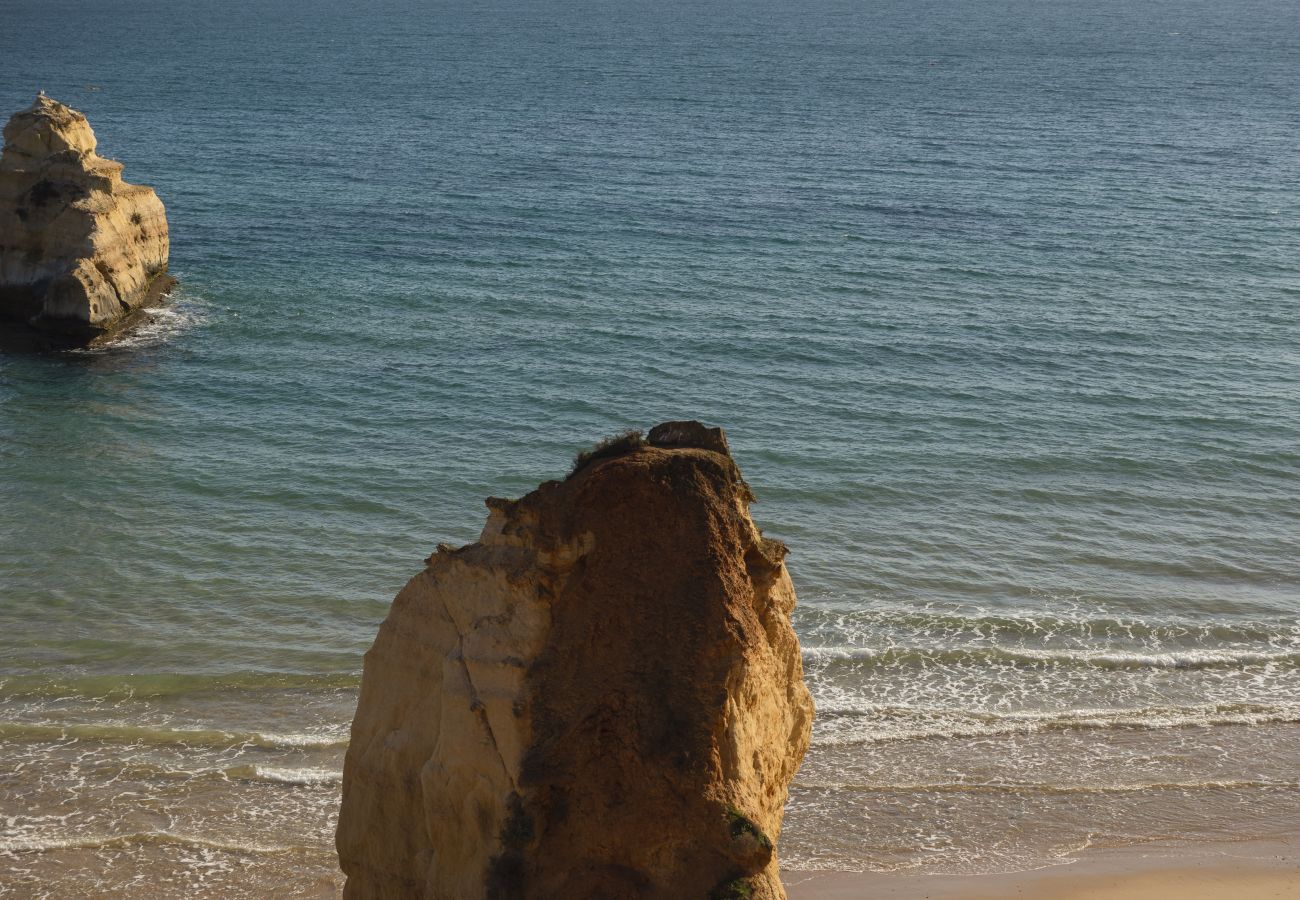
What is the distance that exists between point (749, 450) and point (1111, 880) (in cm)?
1798

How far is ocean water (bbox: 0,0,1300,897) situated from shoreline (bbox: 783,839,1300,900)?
1.55ft

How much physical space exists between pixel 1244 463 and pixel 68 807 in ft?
92.2

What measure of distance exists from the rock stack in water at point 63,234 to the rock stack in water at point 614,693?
1328 inches

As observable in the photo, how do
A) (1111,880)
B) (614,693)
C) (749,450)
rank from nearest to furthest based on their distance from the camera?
(614,693), (1111,880), (749,450)

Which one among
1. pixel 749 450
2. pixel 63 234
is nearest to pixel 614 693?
pixel 749 450

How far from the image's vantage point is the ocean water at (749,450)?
67.4 feet

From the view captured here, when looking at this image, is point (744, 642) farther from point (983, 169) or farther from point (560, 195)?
point (983, 169)

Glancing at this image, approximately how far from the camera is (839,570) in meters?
28.4

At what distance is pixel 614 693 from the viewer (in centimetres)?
1152

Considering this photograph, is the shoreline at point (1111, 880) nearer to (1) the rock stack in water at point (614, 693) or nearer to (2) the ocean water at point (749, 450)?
(2) the ocean water at point (749, 450)

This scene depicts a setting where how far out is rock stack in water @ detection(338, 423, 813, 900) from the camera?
11.3m

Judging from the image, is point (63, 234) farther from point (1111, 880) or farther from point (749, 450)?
point (1111, 880)

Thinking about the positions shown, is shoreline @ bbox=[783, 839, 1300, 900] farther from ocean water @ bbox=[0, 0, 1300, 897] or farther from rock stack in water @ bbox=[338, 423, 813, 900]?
rock stack in water @ bbox=[338, 423, 813, 900]

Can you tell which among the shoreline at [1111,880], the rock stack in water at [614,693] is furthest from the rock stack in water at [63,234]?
the rock stack in water at [614,693]
